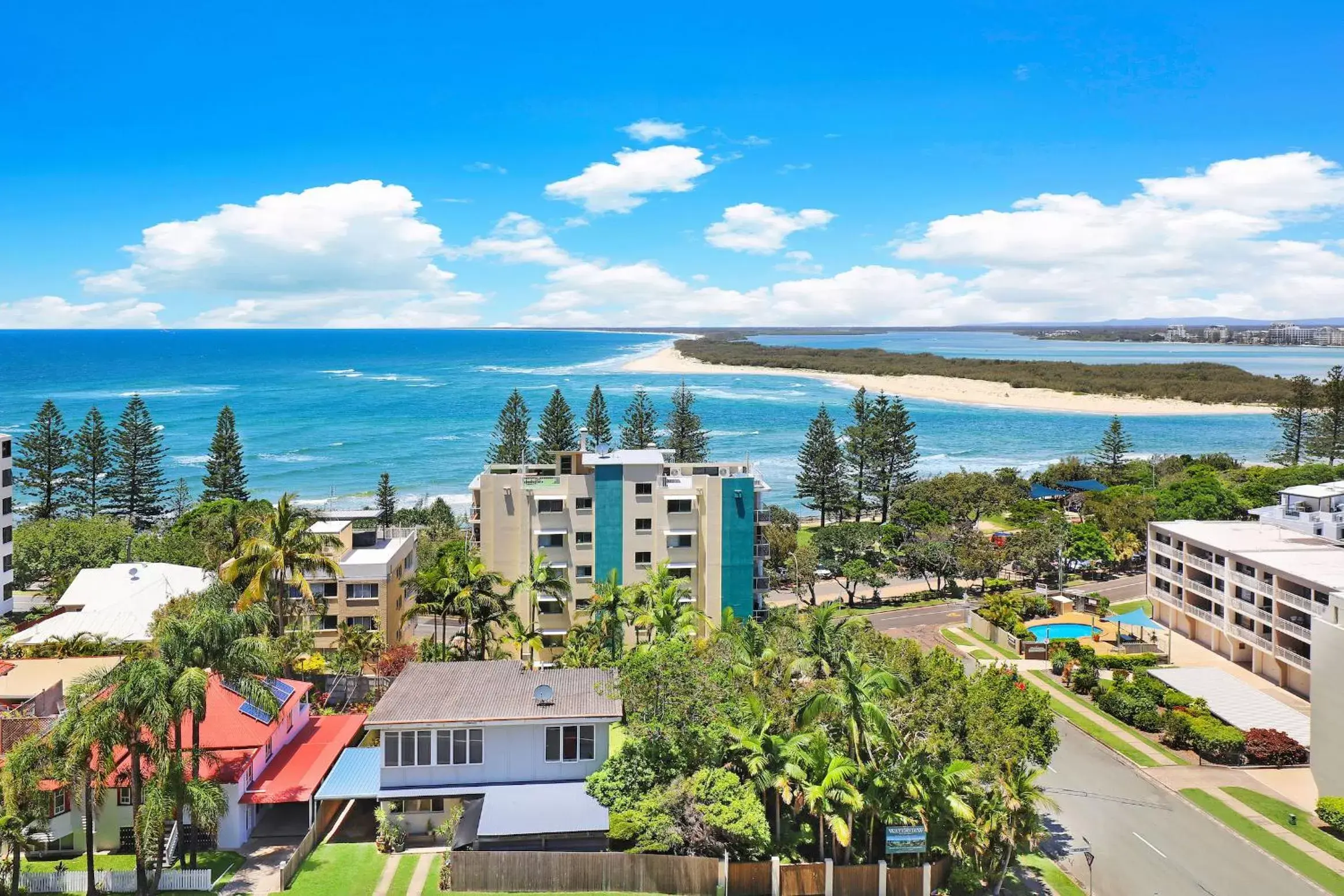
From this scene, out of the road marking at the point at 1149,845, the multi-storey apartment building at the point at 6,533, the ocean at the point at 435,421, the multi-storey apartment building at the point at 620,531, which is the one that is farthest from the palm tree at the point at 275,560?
the ocean at the point at 435,421

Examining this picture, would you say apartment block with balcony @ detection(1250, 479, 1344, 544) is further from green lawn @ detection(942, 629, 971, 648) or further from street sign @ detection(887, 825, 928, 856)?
street sign @ detection(887, 825, 928, 856)

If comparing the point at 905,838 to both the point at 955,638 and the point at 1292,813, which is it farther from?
the point at 955,638

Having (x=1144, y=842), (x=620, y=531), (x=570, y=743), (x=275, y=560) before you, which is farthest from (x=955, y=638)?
(x=275, y=560)

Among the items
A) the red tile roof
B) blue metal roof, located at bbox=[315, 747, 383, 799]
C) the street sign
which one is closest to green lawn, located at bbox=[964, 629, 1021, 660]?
the street sign

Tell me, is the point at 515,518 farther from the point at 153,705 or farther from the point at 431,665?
the point at 153,705

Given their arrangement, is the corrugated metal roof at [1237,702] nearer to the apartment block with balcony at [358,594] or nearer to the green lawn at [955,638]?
the green lawn at [955,638]

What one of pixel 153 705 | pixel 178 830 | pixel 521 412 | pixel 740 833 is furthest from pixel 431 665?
pixel 521 412
